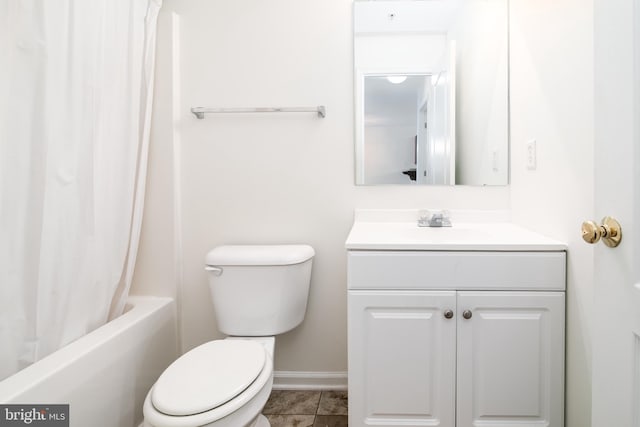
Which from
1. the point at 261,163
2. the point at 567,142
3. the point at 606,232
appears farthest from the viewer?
the point at 261,163

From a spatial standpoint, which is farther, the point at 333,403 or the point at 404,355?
the point at 333,403

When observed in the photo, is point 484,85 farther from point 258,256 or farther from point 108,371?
point 108,371

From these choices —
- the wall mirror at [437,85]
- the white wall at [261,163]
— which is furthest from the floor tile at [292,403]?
the wall mirror at [437,85]

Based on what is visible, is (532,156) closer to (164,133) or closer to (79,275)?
(164,133)

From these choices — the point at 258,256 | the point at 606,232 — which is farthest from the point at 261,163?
the point at 606,232

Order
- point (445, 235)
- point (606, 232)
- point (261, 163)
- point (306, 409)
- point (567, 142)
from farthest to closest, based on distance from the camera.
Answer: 1. point (261, 163)
2. point (306, 409)
3. point (445, 235)
4. point (567, 142)
5. point (606, 232)

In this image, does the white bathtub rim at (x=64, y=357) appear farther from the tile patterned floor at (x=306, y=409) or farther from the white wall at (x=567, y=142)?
the white wall at (x=567, y=142)

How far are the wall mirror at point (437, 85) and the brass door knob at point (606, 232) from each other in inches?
37.9

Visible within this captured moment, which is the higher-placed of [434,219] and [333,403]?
[434,219]

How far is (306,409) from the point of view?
153 centimetres

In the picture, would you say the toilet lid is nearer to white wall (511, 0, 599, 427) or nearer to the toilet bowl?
the toilet bowl

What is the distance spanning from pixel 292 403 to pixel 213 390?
0.76m

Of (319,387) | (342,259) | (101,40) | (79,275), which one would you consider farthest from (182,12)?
(319,387)

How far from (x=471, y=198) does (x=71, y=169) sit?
5.40 ft
